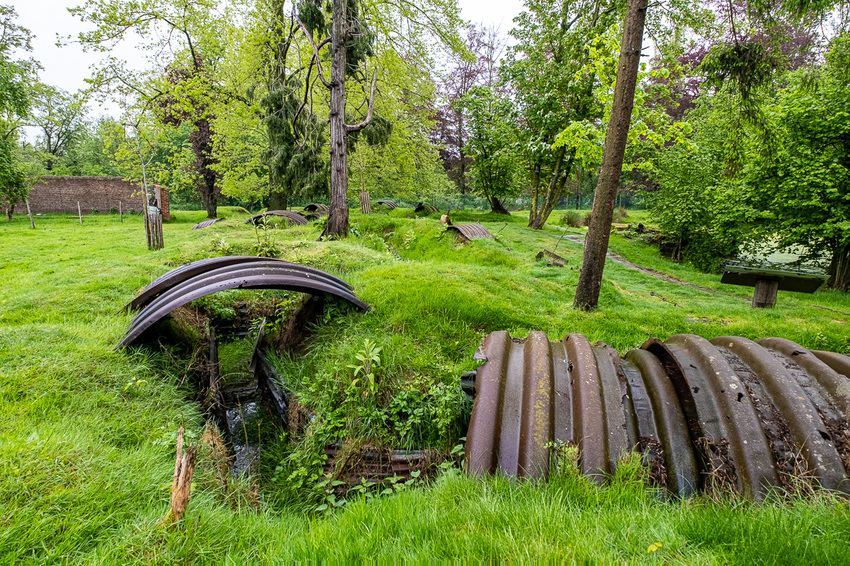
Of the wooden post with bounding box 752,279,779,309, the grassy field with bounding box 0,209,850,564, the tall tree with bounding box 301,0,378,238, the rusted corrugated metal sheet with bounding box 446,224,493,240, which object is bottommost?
the grassy field with bounding box 0,209,850,564

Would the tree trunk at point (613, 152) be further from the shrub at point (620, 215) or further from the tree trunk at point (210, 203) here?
the shrub at point (620, 215)

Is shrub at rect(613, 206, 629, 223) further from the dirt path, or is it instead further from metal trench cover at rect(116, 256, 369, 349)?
metal trench cover at rect(116, 256, 369, 349)

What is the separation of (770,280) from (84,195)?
36.2 metres

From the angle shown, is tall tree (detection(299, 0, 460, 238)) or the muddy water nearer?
the muddy water

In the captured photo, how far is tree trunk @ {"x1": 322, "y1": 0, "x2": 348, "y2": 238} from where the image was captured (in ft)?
36.2

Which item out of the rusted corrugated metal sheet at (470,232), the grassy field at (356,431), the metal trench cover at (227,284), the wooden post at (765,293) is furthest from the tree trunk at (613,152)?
the rusted corrugated metal sheet at (470,232)

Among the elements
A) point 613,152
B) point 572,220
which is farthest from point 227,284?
point 572,220

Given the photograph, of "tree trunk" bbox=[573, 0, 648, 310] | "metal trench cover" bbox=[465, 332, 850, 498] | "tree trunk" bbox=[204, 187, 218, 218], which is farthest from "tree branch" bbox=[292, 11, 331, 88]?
"tree trunk" bbox=[204, 187, 218, 218]

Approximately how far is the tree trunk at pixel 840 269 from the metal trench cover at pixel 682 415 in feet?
35.1

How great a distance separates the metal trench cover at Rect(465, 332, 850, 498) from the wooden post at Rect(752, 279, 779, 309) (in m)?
4.90

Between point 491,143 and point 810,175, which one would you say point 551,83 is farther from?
point 810,175

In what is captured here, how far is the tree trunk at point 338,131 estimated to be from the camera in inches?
435

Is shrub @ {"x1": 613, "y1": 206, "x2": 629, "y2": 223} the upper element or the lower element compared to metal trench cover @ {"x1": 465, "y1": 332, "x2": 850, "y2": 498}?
upper

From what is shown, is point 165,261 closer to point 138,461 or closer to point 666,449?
point 138,461
